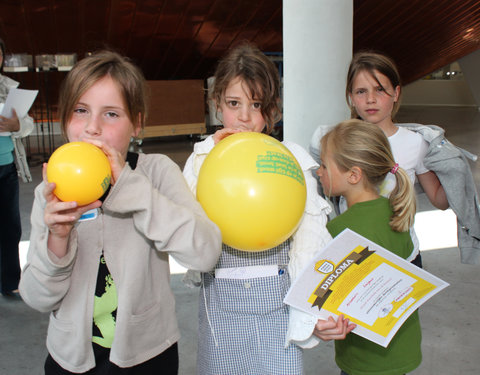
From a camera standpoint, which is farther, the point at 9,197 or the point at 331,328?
the point at 9,197

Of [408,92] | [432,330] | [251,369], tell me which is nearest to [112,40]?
[432,330]

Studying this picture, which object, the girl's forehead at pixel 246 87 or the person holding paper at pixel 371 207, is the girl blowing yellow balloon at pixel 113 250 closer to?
the girl's forehead at pixel 246 87

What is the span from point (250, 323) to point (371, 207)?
552 millimetres

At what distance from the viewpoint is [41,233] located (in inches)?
44.4

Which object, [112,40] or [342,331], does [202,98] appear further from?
[342,331]

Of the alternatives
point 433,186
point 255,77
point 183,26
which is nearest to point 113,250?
point 255,77

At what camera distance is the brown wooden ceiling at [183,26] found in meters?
8.68

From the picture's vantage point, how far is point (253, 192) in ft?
3.86

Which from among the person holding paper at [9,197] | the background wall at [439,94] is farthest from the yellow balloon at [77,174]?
the background wall at [439,94]

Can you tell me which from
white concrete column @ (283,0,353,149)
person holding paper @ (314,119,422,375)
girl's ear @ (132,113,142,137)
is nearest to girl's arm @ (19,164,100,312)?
girl's ear @ (132,113,142,137)

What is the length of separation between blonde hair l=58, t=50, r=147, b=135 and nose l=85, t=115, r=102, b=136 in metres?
0.07

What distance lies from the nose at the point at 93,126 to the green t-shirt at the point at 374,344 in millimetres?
843

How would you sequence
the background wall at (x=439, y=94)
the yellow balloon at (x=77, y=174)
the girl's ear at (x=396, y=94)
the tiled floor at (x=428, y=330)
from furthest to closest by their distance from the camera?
the background wall at (x=439, y=94) < the tiled floor at (x=428, y=330) < the girl's ear at (x=396, y=94) < the yellow balloon at (x=77, y=174)

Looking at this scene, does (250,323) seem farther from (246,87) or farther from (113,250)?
(246,87)
